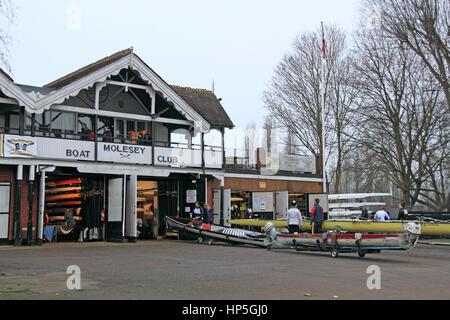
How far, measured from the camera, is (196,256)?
1709 centimetres

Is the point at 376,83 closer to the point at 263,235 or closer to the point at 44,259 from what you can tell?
the point at 263,235

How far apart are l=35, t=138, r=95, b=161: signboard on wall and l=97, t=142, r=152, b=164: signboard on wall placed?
486 millimetres

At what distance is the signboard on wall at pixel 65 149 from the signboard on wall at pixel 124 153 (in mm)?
486

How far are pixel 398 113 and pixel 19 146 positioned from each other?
906 inches

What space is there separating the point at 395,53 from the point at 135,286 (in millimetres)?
Answer: 27050

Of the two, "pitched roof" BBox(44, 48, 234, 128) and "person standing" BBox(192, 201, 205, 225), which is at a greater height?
"pitched roof" BBox(44, 48, 234, 128)

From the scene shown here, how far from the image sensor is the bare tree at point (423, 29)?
2820 cm

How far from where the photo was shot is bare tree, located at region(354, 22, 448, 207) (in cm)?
3203

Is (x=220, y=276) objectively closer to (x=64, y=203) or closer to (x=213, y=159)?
(x=213, y=159)

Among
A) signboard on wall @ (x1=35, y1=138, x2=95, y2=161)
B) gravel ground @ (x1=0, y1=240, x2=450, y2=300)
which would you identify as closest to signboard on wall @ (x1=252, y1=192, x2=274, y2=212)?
signboard on wall @ (x1=35, y1=138, x2=95, y2=161)

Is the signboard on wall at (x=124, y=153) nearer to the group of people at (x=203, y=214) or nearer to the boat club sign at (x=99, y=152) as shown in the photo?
the boat club sign at (x=99, y=152)

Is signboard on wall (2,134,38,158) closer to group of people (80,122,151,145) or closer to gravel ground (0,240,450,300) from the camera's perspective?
group of people (80,122,151,145)
